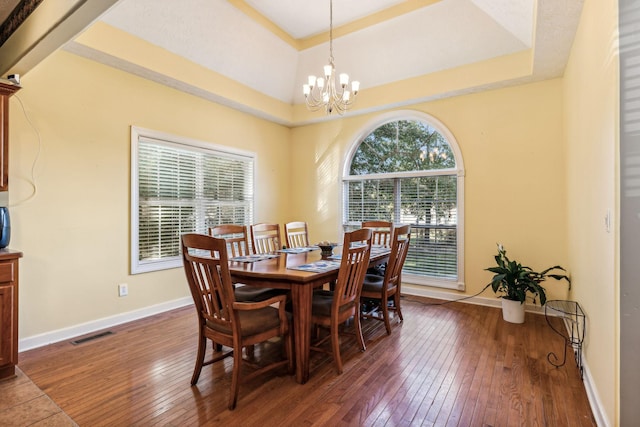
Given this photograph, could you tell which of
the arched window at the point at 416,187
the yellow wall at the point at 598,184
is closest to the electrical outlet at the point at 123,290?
the arched window at the point at 416,187

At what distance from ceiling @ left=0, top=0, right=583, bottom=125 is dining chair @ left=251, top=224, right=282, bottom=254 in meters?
2.03

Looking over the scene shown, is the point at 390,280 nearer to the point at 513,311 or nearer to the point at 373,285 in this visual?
the point at 373,285

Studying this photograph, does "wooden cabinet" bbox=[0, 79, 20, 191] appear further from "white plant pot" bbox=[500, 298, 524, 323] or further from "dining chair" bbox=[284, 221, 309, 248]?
"white plant pot" bbox=[500, 298, 524, 323]

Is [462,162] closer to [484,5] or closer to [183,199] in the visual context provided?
[484,5]

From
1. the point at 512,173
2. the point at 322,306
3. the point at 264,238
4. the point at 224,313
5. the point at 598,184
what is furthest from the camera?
the point at 512,173

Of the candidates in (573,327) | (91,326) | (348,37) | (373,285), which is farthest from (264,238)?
(573,327)

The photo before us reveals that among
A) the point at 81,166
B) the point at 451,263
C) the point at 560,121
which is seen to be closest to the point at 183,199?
the point at 81,166

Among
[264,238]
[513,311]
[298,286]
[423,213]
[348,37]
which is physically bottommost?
[513,311]

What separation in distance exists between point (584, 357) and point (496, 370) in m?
0.60

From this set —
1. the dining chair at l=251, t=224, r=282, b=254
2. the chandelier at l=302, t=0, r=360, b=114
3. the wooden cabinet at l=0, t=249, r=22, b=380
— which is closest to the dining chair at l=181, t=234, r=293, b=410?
the dining chair at l=251, t=224, r=282, b=254

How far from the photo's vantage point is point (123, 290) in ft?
11.6

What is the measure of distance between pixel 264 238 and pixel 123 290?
5.35 feet

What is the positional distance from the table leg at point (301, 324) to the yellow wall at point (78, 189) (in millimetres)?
2380

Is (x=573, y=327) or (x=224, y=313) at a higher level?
(x=224, y=313)
